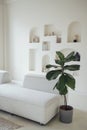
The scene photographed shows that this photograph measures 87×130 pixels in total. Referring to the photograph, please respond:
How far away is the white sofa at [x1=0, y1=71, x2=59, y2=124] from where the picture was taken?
2777 mm

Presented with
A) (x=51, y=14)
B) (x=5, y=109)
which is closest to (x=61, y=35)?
(x=51, y=14)

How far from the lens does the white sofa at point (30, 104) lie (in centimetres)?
278

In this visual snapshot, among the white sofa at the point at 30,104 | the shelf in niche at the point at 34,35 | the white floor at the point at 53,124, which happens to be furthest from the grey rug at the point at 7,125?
the shelf in niche at the point at 34,35

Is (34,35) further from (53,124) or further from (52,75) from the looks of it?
(53,124)

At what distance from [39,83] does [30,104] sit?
0.75 meters

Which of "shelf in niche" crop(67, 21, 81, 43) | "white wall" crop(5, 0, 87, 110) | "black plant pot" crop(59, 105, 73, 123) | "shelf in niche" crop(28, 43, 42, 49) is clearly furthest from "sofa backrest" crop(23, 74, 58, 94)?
"shelf in niche" crop(28, 43, 42, 49)

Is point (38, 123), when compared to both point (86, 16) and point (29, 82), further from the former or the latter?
point (86, 16)

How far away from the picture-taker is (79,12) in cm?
477

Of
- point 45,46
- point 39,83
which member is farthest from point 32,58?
point 39,83

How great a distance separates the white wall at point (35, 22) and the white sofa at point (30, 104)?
1.12m

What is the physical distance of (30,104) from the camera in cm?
286

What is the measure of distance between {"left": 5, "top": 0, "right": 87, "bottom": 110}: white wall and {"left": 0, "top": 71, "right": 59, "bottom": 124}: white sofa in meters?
1.12

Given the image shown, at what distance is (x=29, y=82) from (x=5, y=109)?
0.78 meters

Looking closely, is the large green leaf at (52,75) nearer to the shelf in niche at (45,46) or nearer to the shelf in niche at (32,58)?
the shelf in niche at (45,46)
